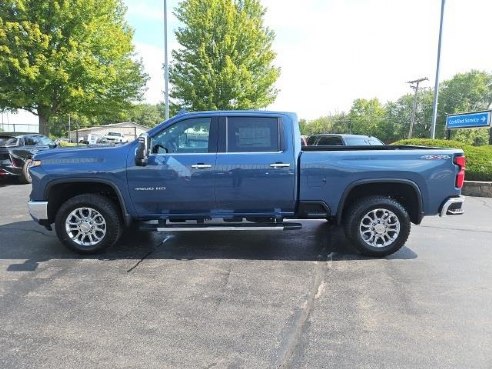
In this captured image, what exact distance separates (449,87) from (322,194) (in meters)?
77.6

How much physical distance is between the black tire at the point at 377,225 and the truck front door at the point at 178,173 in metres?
1.92

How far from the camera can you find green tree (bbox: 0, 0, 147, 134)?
57.6ft

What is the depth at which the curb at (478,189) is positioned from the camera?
38.7 ft

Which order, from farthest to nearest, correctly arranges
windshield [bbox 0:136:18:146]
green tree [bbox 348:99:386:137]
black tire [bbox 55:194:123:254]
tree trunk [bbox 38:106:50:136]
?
green tree [bbox 348:99:386:137] → tree trunk [bbox 38:106:50:136] → windshield [bbox 0:136:18:146] → black tire [bbox 55:194:123:254]

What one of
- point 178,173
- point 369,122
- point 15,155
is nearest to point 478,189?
point 178,173

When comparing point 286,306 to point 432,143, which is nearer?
point 286,306

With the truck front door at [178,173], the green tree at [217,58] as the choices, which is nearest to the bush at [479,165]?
Answer: the truck front door at [178,173]

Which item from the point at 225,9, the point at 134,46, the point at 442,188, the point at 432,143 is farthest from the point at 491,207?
the point at 134,46

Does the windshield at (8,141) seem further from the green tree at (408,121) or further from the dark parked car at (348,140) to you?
the green tree at (408,121)

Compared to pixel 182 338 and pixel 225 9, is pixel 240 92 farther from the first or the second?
pixel 182 338

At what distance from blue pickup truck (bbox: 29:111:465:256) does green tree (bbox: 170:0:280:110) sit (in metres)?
17.9

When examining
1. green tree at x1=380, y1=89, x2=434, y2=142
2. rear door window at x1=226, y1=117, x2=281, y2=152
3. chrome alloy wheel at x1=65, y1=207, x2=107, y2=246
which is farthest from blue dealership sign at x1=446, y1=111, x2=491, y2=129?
green tree at x1=380, y1=89, x2=434, y2=142

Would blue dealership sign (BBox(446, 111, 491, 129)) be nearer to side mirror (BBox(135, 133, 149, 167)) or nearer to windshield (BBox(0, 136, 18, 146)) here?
side mirror (BBox(135, 133, 149, 167))

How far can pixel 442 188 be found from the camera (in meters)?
5.47
